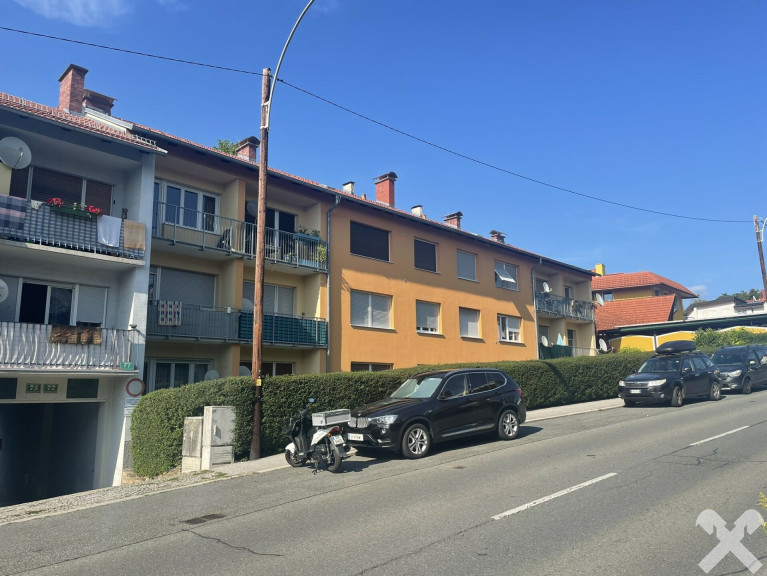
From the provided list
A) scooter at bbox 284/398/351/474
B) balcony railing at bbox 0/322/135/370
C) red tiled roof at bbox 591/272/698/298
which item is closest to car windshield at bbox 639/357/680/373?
scooter at bbox 284/398/351/474

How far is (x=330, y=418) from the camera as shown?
1027cm

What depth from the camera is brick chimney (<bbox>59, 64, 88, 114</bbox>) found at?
1809cm

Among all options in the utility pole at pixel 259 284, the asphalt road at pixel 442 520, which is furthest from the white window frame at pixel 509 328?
the utility pole at pixel 259 284

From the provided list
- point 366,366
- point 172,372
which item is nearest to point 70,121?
point 172,372

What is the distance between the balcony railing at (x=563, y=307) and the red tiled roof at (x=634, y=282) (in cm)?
1015

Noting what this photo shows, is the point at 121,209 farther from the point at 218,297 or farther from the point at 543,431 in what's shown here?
the point at 543,431

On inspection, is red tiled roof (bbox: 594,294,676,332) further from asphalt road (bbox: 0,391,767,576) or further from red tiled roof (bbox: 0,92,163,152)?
red tiled roof (bbox: 0,92,163,152)

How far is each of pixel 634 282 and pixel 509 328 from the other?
2260 centimetres

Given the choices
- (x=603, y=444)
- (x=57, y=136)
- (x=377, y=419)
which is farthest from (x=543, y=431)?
(x=57, y=136)

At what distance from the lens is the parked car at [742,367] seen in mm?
21469

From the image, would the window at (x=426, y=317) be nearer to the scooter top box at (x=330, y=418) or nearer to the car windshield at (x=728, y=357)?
the car windshield at (x=728, y=357)

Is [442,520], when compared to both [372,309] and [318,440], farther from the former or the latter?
[372,309]

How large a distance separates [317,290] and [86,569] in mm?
15160

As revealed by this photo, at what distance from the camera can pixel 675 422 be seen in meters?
14.2
